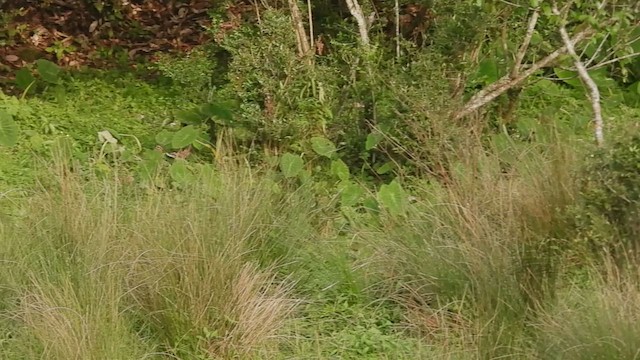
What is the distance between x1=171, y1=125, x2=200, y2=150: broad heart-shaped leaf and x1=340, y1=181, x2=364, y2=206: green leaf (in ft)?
3.20

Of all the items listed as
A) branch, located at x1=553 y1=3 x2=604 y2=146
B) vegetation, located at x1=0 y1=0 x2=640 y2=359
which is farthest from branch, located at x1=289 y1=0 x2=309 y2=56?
branch, located at x1=553 y1=3 x2=604 y2=146

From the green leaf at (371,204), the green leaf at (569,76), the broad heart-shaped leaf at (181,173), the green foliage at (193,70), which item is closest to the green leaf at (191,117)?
the green foliage at (193,70)

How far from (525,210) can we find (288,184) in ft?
4.33

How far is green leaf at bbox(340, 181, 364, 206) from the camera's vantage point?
17.2 feet

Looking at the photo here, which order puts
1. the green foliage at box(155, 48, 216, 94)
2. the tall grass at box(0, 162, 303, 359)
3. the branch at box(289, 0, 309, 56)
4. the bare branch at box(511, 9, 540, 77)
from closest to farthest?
1. the tall grass at box(0, 162, 303, 359)
2. the bare branch at box(511, 9, 540, 77)
3. the branch at box(289, 0, 309, 56)
4. the green foliage at box(155, 48, 216, 94)

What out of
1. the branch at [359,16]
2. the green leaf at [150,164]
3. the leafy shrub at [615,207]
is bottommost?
the green leaf at [150,164]

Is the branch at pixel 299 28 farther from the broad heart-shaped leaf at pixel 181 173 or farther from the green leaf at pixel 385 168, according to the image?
the broad heart-shaped leaf at pixel 181 173

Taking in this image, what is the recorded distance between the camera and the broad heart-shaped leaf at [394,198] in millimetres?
4914

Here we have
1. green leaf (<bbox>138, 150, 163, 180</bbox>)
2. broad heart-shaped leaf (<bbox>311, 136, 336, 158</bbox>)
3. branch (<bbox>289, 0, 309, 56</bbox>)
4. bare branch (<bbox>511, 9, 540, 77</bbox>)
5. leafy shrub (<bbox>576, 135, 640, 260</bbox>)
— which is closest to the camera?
leafy shrub (<bbox>576, 135, 640, 260</bbox>)

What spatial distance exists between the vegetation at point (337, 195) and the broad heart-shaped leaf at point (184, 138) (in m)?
0.02

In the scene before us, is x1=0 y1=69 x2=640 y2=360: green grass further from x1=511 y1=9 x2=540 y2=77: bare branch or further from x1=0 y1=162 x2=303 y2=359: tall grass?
x1=511 y1=9 x2=540 y2=77: bare branch

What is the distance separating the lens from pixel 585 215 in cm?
412

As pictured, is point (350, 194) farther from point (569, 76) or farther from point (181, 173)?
point (569, 76)

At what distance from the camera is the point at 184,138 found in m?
5.73
